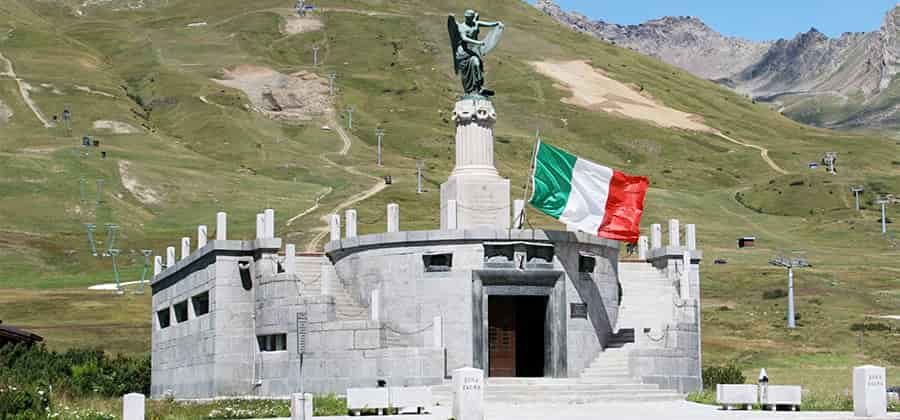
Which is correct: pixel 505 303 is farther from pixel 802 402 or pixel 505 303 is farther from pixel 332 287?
pixel 802 402

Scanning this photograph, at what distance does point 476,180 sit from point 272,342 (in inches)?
400

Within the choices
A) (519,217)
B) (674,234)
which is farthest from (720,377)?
(519,217)

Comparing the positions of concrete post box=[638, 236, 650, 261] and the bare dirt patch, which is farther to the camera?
the bare dirt patch

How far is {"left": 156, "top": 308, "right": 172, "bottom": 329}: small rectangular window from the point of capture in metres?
69.1

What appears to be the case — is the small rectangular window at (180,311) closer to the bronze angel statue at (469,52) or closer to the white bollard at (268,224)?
the white bollard at (268,224)

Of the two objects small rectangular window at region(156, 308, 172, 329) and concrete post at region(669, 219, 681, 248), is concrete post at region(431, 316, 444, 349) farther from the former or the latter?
small rectangular window at region(156, 308, 172, 329)

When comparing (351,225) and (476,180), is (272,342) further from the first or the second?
(476,180)

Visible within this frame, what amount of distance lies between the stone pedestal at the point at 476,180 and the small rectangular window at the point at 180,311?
15.2 meters

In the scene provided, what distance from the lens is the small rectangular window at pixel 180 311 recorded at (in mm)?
65062

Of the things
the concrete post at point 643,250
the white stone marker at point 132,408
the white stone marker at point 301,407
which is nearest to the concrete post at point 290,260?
the concrete post at point 643,250

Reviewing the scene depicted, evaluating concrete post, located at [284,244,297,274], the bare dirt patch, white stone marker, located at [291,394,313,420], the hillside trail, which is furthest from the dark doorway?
the bare dirt patch

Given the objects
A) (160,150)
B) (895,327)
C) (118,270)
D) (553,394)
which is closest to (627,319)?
(553,394)

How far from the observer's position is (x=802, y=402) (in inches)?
1831

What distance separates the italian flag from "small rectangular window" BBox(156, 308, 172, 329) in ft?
73.6
